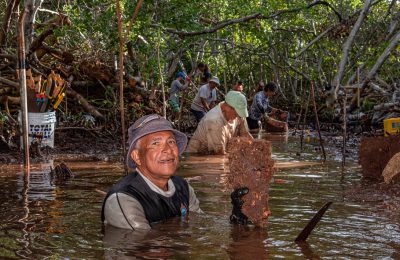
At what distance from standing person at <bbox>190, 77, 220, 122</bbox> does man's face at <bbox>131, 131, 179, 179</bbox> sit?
9452mm

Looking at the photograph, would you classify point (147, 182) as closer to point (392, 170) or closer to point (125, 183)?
point (125, 183)

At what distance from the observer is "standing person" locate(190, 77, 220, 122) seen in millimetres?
14305

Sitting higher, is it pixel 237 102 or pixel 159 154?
pixel 237 102

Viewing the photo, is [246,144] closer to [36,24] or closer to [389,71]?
[36,24]

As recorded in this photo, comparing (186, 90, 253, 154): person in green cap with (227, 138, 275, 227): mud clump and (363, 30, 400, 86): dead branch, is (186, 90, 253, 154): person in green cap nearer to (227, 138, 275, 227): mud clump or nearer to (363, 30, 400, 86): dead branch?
(363, 30, 400, 86): dead branch

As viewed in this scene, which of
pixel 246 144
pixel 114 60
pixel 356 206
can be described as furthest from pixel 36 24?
pixel 246 144

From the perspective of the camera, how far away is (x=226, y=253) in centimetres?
445

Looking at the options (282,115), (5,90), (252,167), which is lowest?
(252,167)

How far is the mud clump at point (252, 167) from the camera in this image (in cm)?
462

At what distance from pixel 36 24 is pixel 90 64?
54.9 inches

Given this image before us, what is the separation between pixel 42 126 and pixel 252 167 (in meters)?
7.23

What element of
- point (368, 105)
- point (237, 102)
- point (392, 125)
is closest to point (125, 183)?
point (237, 102)

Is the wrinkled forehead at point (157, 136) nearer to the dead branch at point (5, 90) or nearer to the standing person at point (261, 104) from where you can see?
the dead branch at point (5, 90)

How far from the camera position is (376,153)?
8.55 meters
